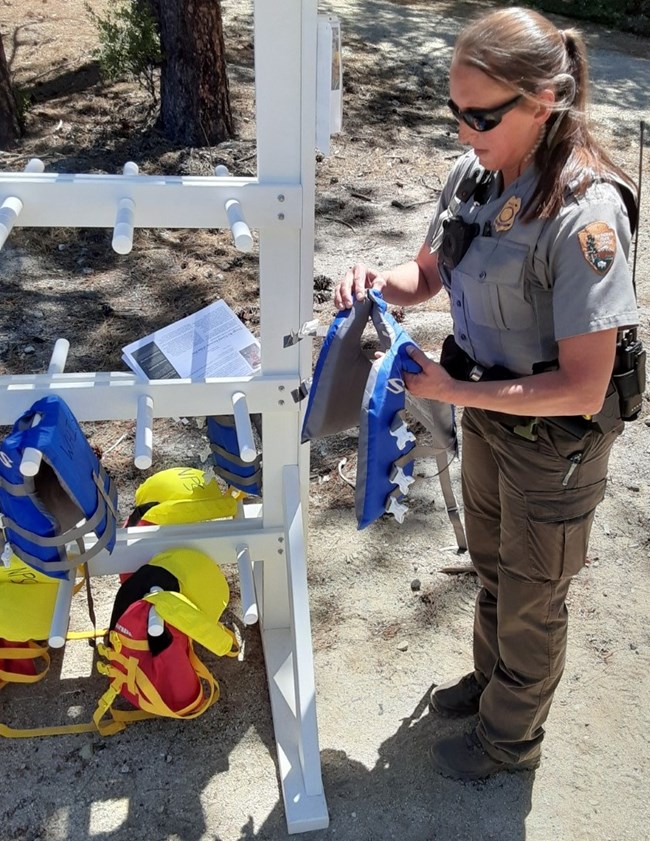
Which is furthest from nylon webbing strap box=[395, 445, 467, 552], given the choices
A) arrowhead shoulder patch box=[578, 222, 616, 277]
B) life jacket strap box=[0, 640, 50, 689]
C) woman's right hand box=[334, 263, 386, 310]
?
life jacket strap box=[0, 640, 50, 689]

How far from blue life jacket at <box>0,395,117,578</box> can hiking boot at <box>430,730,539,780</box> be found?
3.47 feet

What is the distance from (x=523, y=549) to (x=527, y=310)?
0.56 m

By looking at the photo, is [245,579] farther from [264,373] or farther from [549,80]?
[549,80]

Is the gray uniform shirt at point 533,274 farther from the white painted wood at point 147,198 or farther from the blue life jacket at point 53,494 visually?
the blue life jacket at point 53,494

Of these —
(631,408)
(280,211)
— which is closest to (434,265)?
(280,211)

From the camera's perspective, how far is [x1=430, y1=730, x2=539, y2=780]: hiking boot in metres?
2.25

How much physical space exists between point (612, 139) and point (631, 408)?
605 centimetres

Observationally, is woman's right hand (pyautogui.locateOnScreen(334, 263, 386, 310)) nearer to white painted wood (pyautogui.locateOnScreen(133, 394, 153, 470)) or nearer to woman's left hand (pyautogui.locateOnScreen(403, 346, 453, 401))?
woman's left hand (pyautogui.locateOnScreen(403, 346, 453, 401))

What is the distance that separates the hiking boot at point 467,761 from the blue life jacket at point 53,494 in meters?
1.06

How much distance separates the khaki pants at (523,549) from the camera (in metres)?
1.83

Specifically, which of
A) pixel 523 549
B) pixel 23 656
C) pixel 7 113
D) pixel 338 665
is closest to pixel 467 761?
pixel 338 665

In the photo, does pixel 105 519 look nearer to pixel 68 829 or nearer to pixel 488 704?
pixel 68 829

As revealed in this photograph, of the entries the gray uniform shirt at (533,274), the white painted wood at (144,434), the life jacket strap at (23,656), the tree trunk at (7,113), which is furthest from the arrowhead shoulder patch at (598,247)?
the tree trunk at (7,113)

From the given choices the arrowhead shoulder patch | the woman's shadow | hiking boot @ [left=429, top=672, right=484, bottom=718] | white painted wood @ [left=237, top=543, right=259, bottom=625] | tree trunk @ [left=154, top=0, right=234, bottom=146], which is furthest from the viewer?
tree trunk @ [left=154, top=0, right=234, bottom=146]
